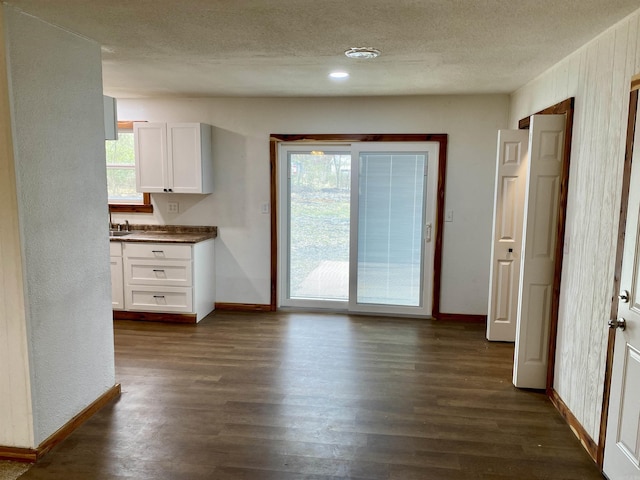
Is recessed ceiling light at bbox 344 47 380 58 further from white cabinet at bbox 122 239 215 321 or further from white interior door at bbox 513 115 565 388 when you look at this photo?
white cabinet at bbox 122 239 215 321

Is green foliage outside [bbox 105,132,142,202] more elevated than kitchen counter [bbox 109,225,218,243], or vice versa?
green foliage outside [bbox 105,132,142,202]

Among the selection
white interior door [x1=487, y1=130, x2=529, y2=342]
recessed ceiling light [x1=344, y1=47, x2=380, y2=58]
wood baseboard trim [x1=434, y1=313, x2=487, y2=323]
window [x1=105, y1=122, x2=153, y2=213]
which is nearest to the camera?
recessed ceiling light [x1=344, y1=47, x2=380, y2=58]

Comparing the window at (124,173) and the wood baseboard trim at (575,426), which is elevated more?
the window at (124,173)

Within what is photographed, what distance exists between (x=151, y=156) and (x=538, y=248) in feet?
12.8

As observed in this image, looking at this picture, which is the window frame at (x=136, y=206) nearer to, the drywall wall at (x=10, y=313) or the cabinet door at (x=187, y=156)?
the cabinet door at (x=187, y=156)

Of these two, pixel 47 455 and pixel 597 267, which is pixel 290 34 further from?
pixel 47 455

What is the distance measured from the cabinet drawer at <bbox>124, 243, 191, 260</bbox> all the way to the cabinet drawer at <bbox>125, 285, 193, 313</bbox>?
337 millimetres

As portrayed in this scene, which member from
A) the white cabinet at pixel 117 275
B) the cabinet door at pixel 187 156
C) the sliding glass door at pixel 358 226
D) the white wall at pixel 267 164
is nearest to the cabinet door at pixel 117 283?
the white cabinet at pixel 117 275

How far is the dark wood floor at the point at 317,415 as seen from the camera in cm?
238

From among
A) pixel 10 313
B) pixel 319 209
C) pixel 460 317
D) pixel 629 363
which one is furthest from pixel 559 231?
pixel 10 313

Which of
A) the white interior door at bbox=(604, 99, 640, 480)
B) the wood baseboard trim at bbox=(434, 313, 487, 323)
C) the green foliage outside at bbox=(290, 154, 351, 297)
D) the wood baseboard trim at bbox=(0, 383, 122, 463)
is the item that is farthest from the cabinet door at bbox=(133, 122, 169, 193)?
the white interior door at bbox=(604, 99, 640, 480)

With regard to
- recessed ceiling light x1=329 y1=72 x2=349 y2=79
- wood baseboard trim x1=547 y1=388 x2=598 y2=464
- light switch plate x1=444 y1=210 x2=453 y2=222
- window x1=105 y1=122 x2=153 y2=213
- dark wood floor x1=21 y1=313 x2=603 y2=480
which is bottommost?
dark wood floor x1=21 y1=313 x2=603 y2=480

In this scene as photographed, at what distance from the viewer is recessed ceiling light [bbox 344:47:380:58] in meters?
2.91

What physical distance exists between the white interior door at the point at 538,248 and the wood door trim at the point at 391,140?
1649 millimetres
